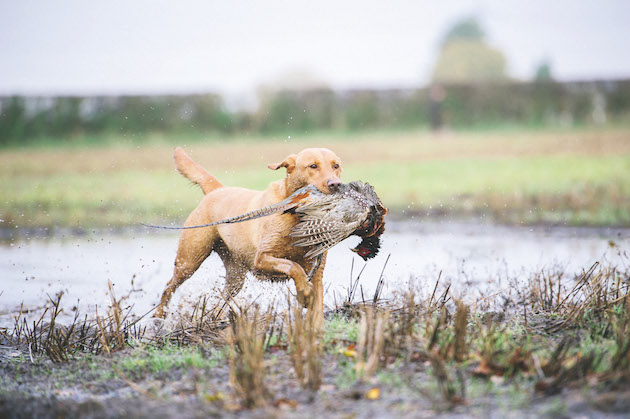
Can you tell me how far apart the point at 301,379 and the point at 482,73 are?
147 ft

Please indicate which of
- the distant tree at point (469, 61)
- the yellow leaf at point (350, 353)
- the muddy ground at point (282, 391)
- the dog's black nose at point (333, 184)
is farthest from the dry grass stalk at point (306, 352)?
the distant tree at point (469, 61)

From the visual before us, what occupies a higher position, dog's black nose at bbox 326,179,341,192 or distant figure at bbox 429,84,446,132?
distant figure at bbox 429,84,446,132

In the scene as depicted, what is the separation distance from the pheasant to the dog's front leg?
123mm

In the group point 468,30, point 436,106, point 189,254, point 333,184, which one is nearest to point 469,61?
point 468,30

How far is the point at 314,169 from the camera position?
490 cm

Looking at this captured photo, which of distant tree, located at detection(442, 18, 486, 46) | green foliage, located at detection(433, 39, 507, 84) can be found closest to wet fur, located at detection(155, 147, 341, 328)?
green foliage, located at detection(433, 39, 507, 84)

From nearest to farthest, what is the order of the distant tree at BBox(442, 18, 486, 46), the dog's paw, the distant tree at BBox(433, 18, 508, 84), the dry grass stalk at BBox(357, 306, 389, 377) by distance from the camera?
the dry grass stalk at BBox(357, 306, 389, 377) → the dog's paw → the distant tree at BBox(433, 18, 508, 84) → the distant tree at BBox(442, 18, 486, 46)

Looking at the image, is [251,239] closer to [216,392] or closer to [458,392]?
[216,392]

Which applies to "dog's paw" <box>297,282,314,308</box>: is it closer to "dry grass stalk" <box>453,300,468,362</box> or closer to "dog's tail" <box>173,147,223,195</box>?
"dry grass stalk" <box>453,300,468,362</box>

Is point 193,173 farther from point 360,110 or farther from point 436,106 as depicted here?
point 436,106

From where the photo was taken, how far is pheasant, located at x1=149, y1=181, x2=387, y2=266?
4547mm

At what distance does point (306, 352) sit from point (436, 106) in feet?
58.7

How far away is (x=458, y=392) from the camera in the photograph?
11.8 ft

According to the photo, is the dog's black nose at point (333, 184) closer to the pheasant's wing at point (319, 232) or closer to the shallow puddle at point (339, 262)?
the pheasant's wing at point (319, 232)
